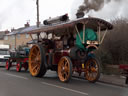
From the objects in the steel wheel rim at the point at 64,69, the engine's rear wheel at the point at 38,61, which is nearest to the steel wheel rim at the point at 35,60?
the engine's rear wheel at the point at 38,61

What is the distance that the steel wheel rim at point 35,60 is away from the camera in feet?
43.5

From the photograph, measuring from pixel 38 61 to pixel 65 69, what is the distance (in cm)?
261

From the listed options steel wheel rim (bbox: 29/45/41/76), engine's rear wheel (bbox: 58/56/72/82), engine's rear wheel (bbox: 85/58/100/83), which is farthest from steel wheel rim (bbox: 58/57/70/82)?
steel wheel rim (bbox: 29/45/41/76)

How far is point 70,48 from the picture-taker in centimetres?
1163

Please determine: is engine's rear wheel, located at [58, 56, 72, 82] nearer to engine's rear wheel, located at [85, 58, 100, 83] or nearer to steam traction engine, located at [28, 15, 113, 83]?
steam traction engine, located at [28, 15, 113, 83]

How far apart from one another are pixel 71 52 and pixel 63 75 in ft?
4.16

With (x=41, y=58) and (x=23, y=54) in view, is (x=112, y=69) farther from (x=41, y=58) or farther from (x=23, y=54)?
(x=23, y=54)

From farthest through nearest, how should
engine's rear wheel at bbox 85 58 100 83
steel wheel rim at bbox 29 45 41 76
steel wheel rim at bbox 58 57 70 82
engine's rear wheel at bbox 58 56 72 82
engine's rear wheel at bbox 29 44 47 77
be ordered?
1. steel wheel rim at bbox 29 45 41 76
2. engine's rear wheel at bbox 29 44 47 77
3. engine's rear wheel at bbox 85 58 100 83
4. steel wheel rim at bbox 58 57 70 82
5. engine's rear wheel at bbox 58 56 72 82

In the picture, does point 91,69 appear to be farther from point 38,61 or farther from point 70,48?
point 38,61

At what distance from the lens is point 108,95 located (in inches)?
332

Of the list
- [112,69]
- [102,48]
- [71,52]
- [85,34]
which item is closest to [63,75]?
[71,52]

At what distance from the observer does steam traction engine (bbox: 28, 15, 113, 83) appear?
36.6ft

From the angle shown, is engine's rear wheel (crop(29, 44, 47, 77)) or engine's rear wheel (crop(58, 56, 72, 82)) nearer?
engine's rear wheel (crop(58, 56, 72, 82))

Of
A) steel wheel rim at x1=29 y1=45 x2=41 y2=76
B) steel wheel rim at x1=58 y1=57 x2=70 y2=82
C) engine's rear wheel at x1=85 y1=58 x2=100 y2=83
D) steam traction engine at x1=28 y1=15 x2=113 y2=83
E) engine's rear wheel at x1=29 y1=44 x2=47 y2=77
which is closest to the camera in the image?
steel wheel rim at x1=58 y1=57 x2=70 y2=82
